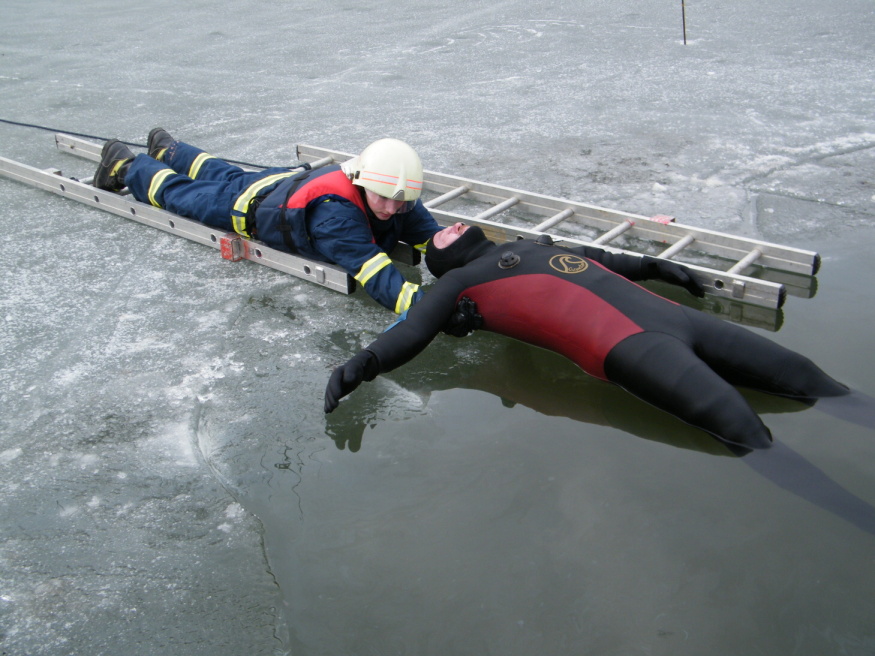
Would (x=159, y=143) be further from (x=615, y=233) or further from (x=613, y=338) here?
(x=613, y=338)

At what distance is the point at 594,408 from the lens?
297 centimetres

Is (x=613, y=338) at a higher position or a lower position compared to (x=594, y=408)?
higher

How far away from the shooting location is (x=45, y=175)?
5.12m

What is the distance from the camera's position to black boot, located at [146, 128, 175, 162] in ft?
16.3

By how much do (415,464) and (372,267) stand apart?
123 cm

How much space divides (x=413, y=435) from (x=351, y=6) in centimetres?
964

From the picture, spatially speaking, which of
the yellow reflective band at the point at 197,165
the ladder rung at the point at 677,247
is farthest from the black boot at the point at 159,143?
the ladder rung at the point at 677,247

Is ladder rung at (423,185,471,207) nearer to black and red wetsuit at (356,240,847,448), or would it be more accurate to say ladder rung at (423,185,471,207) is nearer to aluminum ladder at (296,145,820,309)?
aluminum ladder at (296,145,820,309)

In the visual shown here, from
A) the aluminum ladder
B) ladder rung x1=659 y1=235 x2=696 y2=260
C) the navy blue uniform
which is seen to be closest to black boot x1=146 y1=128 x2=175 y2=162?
the navy blue uniform

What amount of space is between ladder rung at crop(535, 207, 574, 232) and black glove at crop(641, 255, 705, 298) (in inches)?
28.9

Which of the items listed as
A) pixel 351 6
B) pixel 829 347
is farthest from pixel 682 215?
pixel 351 6

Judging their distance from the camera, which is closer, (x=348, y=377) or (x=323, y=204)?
(x=348, y=377)

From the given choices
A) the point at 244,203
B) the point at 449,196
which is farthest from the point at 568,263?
the point at 244,203

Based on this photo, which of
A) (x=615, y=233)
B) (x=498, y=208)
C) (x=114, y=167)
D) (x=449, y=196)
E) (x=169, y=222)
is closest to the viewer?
(x=615, y=233)
